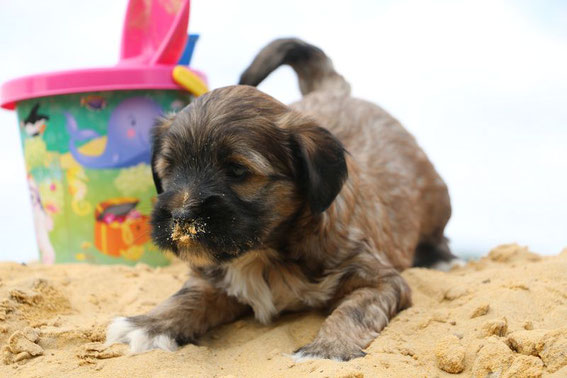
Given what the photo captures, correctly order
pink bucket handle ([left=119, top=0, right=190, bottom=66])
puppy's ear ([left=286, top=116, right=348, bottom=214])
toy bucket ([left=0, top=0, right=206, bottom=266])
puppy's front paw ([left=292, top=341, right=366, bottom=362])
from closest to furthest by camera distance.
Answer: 1. puppy's front paw ([left=292, top=341, right=366, bottom=362])
2. puppy's ear ([left=286, top=116, right=348, bottom=214])
3. toy bucket ([left=0, top=0, right=206, bottom=266])
4. pink bucket handle ([left=119, top=0, right=190, bottom=66])

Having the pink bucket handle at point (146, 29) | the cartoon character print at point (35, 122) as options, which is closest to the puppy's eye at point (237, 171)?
the pink bucket handle at point (146, 29)

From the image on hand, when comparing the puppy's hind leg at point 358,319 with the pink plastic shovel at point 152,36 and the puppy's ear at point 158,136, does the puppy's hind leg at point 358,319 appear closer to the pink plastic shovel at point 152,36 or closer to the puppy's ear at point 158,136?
→ the puppy's ear at point 158,136

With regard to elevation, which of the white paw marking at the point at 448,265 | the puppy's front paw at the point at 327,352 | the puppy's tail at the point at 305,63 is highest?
the puppy's tail at the point at 305,63

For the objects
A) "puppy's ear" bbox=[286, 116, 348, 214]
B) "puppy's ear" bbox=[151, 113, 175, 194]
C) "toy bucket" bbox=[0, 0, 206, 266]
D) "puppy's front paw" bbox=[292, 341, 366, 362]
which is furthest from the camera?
"toy bucket" bbox=[0, 0, 206, 266]

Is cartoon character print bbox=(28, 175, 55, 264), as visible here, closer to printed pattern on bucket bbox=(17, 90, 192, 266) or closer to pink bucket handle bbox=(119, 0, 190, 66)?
printed pattern on bucket bbox=(17, 90, 192, 266)

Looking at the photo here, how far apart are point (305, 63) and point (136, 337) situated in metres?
3.11

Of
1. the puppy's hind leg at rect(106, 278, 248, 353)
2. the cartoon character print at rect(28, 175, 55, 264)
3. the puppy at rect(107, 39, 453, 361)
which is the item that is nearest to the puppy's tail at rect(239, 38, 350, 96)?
the puppy at rect(107, 39, 453, 361)

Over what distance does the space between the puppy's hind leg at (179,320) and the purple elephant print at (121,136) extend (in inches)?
63.7

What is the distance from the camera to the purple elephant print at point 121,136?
4504mm

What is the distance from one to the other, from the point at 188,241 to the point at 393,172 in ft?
7.09

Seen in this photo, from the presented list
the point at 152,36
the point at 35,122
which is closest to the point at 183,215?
the point at 35,122

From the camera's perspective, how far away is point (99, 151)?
4.53 m

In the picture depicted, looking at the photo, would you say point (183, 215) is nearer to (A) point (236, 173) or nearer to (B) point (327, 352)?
(A) point (236, 173)

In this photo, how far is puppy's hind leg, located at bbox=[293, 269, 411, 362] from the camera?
2498 mm
